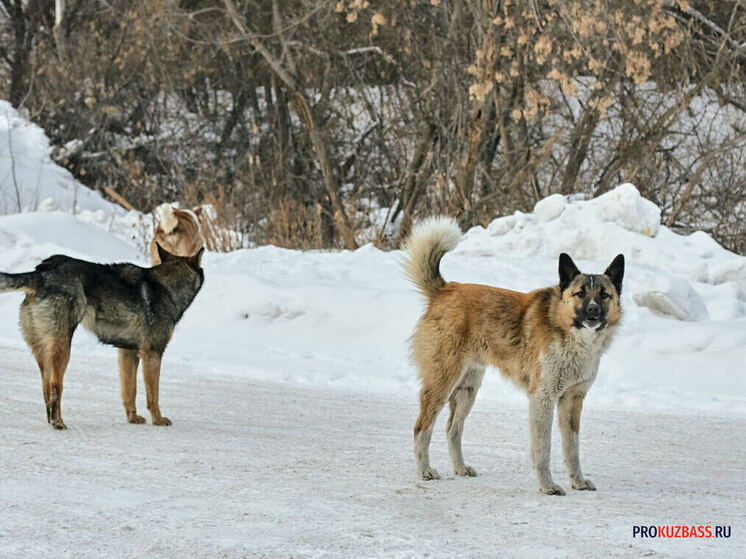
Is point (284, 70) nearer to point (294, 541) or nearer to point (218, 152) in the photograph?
point (218, 152)

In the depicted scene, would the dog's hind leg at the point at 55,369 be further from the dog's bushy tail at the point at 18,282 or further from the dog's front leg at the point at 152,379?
the dog's front leg at the point at 152,379

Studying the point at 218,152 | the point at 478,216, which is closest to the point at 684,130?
the point at 478,216

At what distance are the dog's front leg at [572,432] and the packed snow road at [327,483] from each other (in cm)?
18

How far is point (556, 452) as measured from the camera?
7.39m

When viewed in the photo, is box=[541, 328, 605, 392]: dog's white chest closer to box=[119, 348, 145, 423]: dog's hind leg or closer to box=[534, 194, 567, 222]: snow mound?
box=[119, 348, 145, 423]: dog's hind leg

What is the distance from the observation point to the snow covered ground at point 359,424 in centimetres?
504

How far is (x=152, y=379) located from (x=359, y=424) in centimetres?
170

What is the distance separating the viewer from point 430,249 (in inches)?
265

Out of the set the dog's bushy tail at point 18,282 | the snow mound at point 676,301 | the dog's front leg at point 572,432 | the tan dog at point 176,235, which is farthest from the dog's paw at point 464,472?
the snow mound at point 676,301

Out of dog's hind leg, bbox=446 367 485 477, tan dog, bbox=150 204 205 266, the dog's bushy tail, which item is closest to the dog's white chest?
dog's hind leg, bbox=446 367 485 477

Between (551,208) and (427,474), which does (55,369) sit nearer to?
(427,474)

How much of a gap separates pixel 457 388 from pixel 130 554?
2.76 meters

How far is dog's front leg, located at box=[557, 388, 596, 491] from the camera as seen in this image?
6160mm

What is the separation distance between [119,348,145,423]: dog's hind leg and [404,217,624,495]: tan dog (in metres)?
2.45
